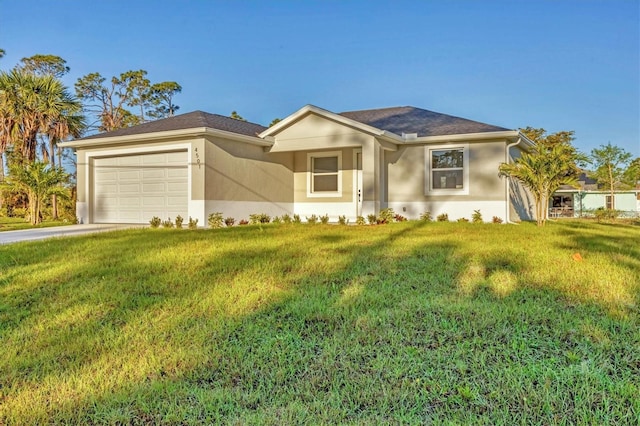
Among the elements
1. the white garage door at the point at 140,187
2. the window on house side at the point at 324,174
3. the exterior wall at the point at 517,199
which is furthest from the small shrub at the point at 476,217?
the white garage door at the point at 140,187

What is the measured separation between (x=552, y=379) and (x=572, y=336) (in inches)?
29.6

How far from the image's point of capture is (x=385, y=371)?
2910 mm

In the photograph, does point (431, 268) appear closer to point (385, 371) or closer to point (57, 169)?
point (385, 371)

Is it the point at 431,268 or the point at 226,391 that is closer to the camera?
the point at 226,391

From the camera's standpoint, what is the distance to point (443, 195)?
1378cm

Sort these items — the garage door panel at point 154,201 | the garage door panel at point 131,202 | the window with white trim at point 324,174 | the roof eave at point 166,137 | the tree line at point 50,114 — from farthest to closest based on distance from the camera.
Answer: the window with white trim at point 324,174 < the tree line at point 50,114 < the garage door panel at point 131,202 < the garage door panel at point 154,201 < the roof eave at point 166,137

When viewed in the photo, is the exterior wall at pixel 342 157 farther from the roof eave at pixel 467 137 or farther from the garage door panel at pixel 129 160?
the garage door panel at pixel 129 160

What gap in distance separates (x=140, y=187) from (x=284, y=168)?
485 cm

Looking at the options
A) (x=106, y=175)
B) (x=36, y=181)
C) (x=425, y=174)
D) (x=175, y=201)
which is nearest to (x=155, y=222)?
(x=175, y=201)

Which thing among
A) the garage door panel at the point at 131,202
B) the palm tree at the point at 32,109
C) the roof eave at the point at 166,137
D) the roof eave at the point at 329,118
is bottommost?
the garage door panel at the point at 131,202

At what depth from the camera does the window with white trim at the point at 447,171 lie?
13.6m

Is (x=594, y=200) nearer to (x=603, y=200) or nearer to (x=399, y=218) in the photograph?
(x=603, y=200)

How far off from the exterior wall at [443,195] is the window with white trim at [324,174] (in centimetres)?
183

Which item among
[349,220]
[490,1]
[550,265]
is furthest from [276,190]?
[550,265]
